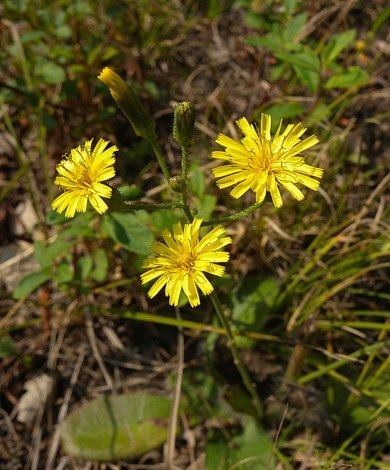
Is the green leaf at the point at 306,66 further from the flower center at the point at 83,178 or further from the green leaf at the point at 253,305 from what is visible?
the flower center at the point at 83,178

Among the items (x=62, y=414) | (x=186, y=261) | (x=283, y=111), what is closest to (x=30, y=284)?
(x=62, y=414)

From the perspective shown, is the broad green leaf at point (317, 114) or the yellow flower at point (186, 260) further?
the broad green leaf at point (317, 114)

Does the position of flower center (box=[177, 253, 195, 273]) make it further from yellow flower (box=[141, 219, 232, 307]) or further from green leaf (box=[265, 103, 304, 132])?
green leaf (box=[265, 103, 304, 132])

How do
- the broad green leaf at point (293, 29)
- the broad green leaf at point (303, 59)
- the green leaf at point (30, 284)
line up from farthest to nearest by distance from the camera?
1. the broad green leaf at point (293, 29)
2. the broad green leaf at point (303, 59)
3. the green leaf at point (30, 284)

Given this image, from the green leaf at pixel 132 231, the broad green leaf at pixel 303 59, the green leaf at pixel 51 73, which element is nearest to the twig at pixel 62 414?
the green leaf at pixel 132 231

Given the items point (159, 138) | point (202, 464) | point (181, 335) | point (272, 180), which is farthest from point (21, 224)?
point (272, 180)
